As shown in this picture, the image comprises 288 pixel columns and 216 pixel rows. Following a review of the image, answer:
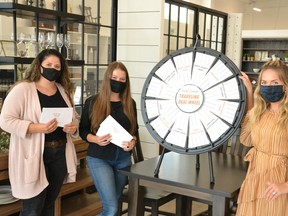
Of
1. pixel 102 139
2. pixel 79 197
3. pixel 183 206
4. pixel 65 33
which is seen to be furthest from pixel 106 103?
pixel 65 33

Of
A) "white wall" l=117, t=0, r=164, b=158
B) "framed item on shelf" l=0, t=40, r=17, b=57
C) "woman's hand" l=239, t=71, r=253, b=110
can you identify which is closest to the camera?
"woman's hand" l=239, t=71, r=253, b=110

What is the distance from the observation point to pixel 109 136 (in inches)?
86.7

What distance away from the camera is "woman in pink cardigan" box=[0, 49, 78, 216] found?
2.13 meters

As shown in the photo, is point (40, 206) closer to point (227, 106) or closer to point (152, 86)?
point (152, 86)

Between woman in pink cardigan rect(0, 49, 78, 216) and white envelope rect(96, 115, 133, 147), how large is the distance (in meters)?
0.24

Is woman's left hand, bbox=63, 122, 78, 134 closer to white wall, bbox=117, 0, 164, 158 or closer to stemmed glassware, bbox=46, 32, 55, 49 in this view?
stemmed glassware, bbox=46, 32, 55, 49

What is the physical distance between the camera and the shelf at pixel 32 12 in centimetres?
277

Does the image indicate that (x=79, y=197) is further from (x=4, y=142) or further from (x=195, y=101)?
(x=195, y=101)

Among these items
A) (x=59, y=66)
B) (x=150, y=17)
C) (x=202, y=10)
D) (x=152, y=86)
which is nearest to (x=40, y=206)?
(x=59, y=66)

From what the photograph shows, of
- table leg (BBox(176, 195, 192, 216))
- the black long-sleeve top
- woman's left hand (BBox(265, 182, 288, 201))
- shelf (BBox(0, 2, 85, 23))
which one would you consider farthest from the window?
woman's left hand (BBox(265, 182, 288, 201))

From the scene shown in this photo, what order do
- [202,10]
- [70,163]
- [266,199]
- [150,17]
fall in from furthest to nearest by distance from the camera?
1. [202,10]
2. [150,17]
3. [70,163]
4. [266,199]

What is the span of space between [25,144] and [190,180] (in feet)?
3.38

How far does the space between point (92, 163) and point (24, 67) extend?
143cm

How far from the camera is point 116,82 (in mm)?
2301
